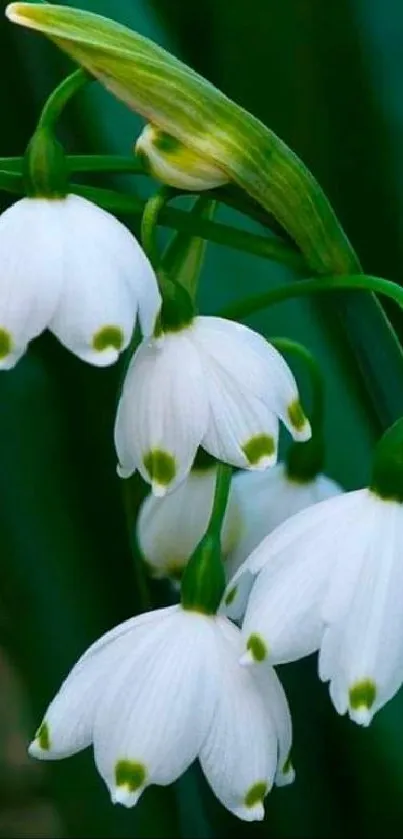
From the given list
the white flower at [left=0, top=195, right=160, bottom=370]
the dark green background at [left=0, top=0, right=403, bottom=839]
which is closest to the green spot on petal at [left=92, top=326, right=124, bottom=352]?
the white flower at [left=0, top=195, right=160, bottom=370]

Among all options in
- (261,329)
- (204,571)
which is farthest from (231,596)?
(261,329)

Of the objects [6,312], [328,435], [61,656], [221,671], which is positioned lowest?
[61,656]

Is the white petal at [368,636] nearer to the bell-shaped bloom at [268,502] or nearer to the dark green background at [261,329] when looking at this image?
the bell-shaped bloom at [268,502]

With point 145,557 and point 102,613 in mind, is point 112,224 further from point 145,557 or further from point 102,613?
point 102,613

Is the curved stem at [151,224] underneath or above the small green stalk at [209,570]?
above

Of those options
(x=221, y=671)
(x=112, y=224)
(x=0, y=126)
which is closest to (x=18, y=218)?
(x=112, y=224)

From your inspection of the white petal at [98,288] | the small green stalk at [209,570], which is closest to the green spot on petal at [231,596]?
the small green stalk at [209,570]
